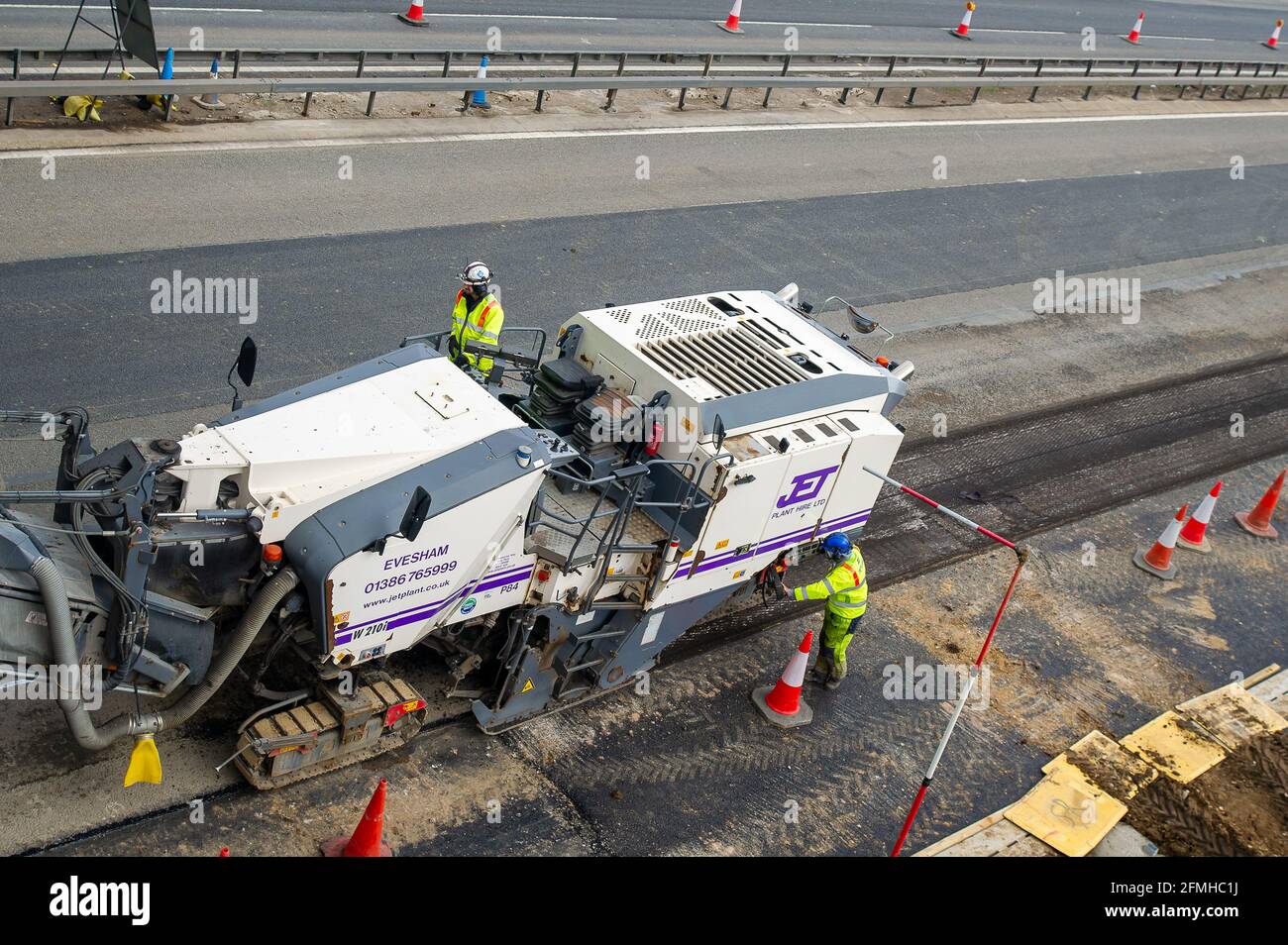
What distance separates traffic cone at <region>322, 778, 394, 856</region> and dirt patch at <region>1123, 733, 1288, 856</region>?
5.25m

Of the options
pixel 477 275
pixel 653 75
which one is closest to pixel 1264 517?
pixel 477 275

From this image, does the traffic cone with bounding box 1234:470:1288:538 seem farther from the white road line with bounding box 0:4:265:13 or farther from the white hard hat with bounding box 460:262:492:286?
the white road line with bounding box 0:4:265:13

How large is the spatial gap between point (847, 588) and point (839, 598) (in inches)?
4.0

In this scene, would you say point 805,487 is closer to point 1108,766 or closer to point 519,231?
point 1108,766

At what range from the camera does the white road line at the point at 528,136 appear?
15.4 metres

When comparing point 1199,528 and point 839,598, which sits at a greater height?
point 839,598

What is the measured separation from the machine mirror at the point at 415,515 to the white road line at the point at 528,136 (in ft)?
31.9

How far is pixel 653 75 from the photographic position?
69.9 feet

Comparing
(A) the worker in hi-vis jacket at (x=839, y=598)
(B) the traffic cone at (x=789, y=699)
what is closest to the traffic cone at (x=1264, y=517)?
(A) the worker in hi-vis jacket at (x=839, y=598)

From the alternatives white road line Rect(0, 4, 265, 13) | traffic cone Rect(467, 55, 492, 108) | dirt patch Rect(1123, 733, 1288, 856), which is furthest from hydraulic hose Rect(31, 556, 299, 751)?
white road line Rect(0, 4, 265, 13)

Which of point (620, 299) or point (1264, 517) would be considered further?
point (620, 299)

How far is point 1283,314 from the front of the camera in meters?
19.7

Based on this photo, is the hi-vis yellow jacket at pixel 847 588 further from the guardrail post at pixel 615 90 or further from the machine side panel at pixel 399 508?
the guardrail post at pixel 615 90

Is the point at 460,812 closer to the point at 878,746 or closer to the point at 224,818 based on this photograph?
the point at 224,818
